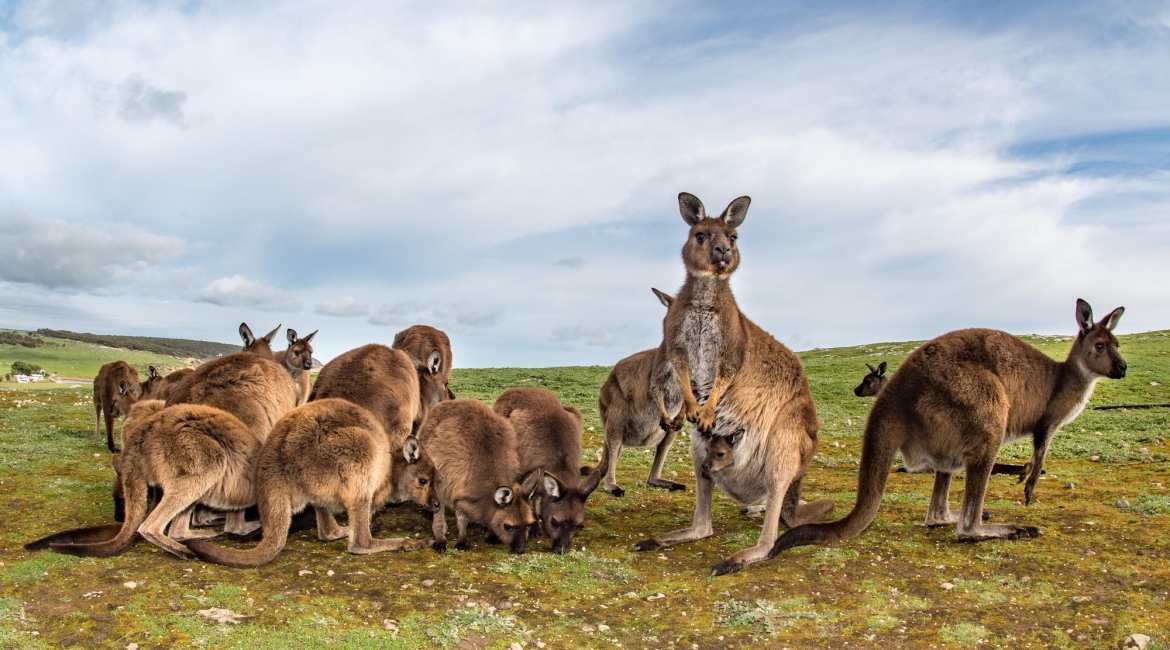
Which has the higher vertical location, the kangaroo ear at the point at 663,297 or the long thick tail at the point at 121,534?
the kangaroo ear at the point at 663,297

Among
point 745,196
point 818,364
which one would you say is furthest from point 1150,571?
point 818,364

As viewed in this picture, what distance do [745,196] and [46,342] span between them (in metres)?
89.5

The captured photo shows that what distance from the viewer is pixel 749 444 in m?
7.27

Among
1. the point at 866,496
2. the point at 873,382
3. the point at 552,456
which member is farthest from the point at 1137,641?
the point at 873,382

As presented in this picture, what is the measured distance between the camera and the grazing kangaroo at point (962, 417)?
23.0 ft

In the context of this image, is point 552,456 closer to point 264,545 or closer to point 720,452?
point 720,452

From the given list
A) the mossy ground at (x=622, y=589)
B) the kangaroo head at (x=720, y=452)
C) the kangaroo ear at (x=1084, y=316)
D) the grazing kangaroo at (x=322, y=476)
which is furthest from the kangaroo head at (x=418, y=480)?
the kangaroo ear at (x=1084, y=316)

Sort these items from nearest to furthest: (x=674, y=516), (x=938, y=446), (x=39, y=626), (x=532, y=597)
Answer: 1. (x=39, y=626)
2. (x=532, y=597)
3. (x=938, y=446)
4. (x=674, y=516)

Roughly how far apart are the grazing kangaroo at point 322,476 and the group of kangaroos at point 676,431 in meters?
0.02

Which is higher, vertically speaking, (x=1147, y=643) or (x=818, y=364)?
(x=818, y=364)

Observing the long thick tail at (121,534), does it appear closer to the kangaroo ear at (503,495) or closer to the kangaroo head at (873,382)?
the kangaroo ear at (503,495)

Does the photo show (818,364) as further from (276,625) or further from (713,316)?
(276,625)

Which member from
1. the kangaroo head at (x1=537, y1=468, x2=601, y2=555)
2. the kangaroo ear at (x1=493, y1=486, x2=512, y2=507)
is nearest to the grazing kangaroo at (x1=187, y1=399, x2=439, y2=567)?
the kangaroo ear at (x1=493, y1=486, x2=512, y2=507)

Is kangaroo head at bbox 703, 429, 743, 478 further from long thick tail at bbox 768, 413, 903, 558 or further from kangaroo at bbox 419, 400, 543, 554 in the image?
kangaroo at bbox 419, 400, 543, 554
